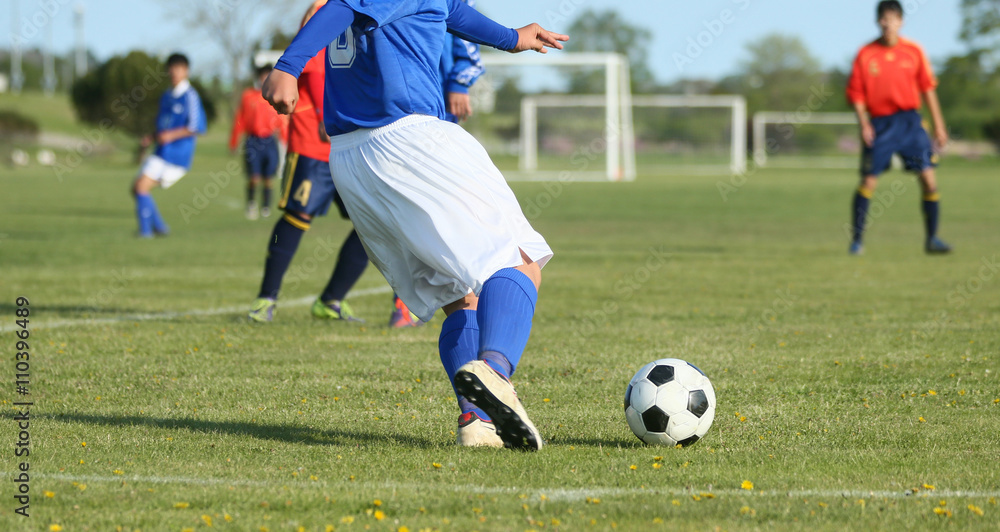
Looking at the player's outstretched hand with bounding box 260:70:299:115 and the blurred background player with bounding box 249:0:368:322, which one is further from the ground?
the player's outstretched hand with bounding box 260:70:299:115

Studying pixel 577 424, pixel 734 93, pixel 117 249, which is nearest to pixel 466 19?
pixel 577 424

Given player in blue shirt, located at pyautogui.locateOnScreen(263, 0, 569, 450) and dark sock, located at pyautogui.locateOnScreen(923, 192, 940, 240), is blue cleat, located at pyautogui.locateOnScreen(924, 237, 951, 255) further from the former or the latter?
player in blue shirt, located at pyautogui.locateOnScreen(263, 0, 569, 450)

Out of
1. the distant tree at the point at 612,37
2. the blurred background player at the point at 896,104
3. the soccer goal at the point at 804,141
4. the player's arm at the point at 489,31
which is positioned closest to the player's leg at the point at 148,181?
the blurred background player at the point at 896,104

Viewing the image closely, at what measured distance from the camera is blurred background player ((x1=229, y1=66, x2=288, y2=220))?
61.9ft

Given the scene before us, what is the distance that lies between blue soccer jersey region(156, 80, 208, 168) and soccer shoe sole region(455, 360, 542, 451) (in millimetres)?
11313

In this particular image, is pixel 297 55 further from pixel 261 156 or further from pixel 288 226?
pixel 261 156

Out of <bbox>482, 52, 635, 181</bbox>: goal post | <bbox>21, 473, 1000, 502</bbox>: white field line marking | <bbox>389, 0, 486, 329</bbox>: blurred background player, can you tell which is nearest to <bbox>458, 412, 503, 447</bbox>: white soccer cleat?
<bbox>21, 473, 1000, 502</bbox>: white field line marking

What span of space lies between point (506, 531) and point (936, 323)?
15.5 ft

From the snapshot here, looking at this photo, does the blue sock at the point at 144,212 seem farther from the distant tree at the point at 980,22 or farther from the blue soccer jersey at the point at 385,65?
the distant tree at the point at 980,22

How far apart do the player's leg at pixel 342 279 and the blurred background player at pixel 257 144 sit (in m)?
12.2

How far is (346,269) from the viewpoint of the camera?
6.75 metres

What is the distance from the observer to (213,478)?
10.1 ft

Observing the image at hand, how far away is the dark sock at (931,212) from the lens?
1097cm

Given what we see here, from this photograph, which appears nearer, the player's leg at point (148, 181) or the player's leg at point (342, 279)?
the player's leg at point (342, 279)
